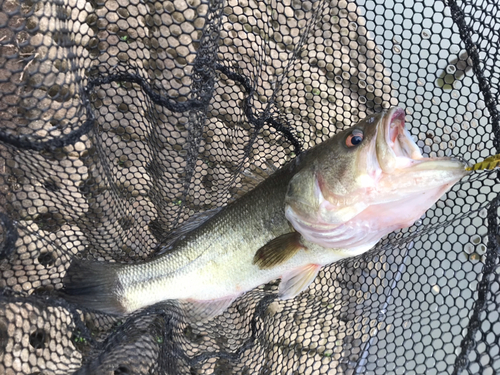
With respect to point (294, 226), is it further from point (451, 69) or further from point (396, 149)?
point (451, 69)

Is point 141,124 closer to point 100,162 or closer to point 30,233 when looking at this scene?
point 100,162

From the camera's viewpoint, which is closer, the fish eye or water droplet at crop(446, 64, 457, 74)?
the fish eye

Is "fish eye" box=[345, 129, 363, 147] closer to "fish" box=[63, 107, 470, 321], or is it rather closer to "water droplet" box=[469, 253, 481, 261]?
"fish" box=[63, 107, 470, 321]

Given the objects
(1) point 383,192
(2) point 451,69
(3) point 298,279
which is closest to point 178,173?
(3) point 298,279

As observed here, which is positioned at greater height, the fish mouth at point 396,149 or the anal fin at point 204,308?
the fish mouth at point 396,149

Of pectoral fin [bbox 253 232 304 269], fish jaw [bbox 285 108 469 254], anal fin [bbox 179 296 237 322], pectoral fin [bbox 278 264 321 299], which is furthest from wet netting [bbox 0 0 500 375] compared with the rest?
fish jaw [bbox 285 108 469 254]

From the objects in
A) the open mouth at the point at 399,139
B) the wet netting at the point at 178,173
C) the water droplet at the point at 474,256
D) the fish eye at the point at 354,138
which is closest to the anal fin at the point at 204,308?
the wet netting at the point at 178,173

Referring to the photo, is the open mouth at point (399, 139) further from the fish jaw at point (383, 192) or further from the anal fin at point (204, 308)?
the anal fin at point (204, 308)
